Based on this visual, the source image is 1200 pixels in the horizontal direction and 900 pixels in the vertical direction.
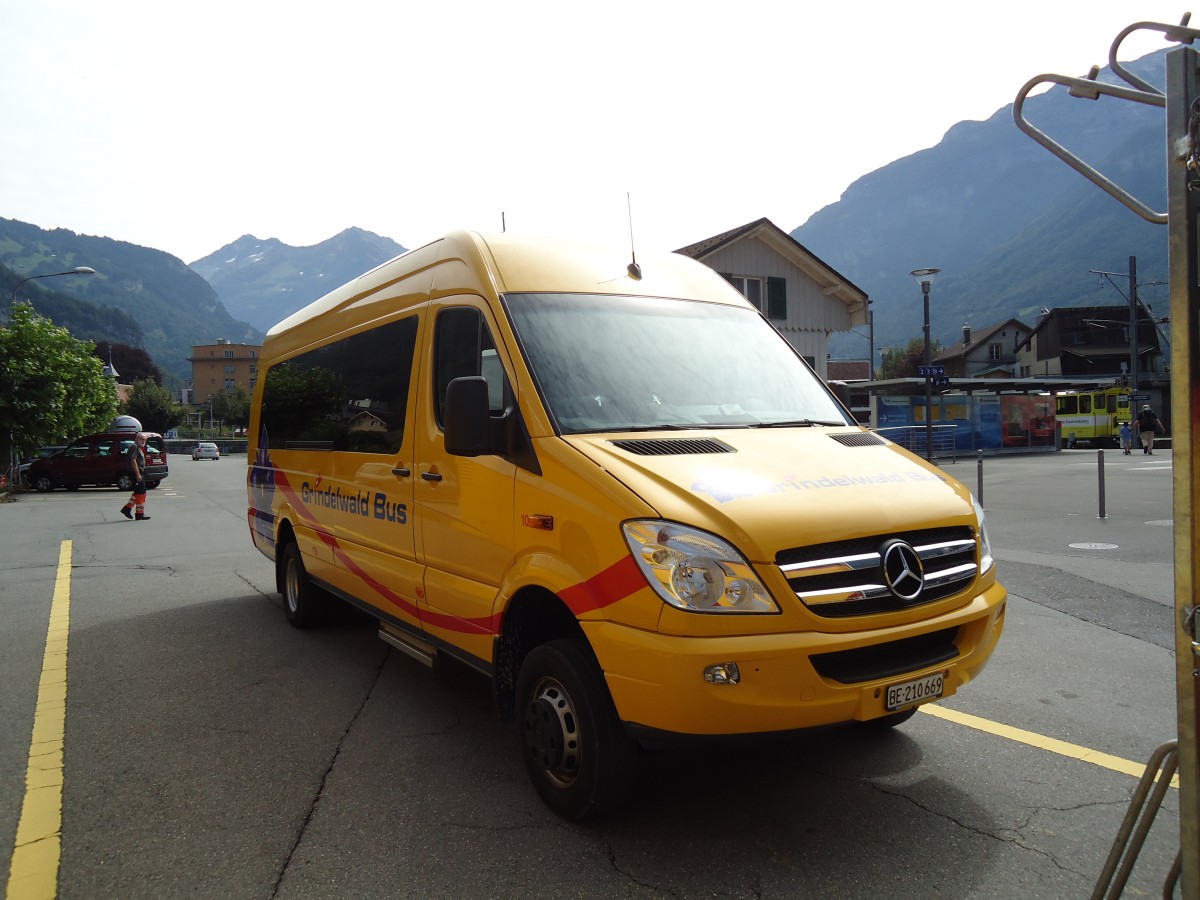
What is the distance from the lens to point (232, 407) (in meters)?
126

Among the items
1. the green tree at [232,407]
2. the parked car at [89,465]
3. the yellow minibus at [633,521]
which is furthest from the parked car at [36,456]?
the green tree at [232,407]

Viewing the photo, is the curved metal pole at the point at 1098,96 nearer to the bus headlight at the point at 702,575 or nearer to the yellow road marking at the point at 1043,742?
the bus headlight at the point at 702,575

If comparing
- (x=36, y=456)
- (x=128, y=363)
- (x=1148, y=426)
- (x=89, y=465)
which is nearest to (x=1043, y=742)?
(x=89, y=465)

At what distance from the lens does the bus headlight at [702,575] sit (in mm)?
2977

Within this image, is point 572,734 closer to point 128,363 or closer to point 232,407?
point 128,363

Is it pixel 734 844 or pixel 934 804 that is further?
pixel 934 804

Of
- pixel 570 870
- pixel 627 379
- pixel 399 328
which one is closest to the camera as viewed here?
pixel 570 870

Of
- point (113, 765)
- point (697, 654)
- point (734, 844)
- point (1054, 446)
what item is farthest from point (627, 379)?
point (1054, 446)

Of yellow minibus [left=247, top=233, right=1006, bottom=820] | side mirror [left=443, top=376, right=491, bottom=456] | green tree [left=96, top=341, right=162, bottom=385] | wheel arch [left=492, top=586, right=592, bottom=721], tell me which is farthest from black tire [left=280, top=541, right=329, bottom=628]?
green tree [left=96, top=341, right=162, bottom=385]

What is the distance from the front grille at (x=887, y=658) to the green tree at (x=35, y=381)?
30626 mm

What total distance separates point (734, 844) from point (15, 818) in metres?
2.90

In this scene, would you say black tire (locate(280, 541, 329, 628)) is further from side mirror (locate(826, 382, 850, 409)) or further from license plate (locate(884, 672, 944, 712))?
license plate (locate(884, 672, 944, 712))

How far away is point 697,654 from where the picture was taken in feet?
9.52

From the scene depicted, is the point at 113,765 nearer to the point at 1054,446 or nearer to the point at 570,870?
the point at 570,870
